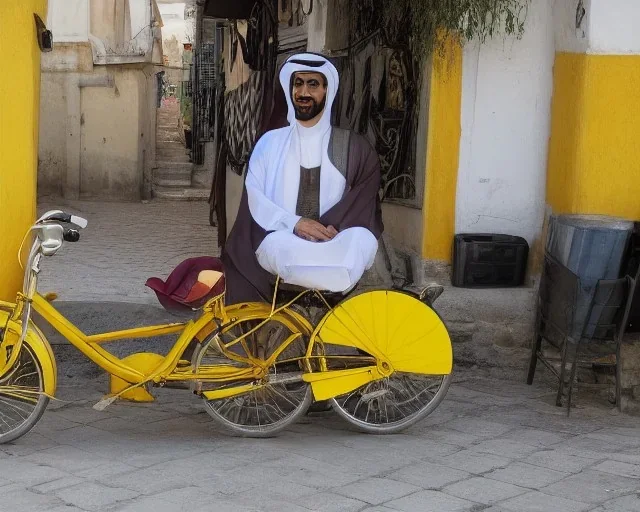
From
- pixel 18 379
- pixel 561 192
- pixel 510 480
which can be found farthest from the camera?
pixel 561 192

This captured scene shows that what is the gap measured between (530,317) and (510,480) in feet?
7.15

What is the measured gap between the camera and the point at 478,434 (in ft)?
17.1

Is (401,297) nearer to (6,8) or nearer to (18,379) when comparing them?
(18,379)

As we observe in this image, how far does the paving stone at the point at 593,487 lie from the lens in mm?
4293

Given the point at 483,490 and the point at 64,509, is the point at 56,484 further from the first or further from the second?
the point at 483,490

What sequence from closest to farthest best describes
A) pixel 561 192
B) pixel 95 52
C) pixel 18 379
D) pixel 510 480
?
pixel 510 480, pixel 18 379, pixel 561 192, pixel 95 52

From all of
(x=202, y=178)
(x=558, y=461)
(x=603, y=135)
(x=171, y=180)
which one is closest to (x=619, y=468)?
(x=558, y=461)

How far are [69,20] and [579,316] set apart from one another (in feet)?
51.9

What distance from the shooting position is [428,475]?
14.8 ft

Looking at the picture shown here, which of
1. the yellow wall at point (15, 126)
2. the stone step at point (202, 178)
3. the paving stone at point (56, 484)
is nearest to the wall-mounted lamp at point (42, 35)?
the yellow wall at point (15, 126)

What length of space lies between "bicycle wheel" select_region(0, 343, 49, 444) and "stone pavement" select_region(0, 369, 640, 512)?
94mm

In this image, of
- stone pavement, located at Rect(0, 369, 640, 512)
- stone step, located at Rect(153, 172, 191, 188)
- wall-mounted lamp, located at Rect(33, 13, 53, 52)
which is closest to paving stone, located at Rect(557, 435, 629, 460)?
stone pavement, located at Rect(0, 369, 640, 512)

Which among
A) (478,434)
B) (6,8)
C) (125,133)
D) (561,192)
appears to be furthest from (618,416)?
(125,133)

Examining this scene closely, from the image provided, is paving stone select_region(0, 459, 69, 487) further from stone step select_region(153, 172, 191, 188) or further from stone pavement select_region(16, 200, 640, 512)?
stone step select_region(153, 172, 191, 188)
